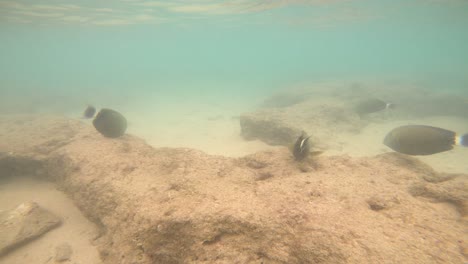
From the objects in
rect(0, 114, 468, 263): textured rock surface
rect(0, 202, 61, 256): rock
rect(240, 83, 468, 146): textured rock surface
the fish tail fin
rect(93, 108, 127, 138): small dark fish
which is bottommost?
rect(240, 83, 468, 146): textured rock surface

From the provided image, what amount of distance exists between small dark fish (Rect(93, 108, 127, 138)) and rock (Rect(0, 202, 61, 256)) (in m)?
2.03

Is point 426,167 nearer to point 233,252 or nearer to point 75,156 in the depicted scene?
point 233,252

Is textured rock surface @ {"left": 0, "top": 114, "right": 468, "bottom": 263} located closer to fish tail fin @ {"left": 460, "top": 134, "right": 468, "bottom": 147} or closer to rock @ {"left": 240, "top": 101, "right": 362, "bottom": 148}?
fish tail fin @ {"left": 460, "top": 134, "right": 468, "bottom": 147}

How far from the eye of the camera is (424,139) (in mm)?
4070

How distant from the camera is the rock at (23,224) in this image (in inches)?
139

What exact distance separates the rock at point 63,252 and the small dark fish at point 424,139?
A: 18.8 feet

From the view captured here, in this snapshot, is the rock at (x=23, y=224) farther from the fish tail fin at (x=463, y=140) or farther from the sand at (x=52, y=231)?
the fish tail fin at (x=463, y=140)

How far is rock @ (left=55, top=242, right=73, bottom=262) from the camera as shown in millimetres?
3408

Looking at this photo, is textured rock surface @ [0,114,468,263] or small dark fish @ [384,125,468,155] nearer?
textured rock surface @ [0,114,468,263]

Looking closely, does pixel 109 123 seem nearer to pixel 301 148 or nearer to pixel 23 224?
pixel 23 224

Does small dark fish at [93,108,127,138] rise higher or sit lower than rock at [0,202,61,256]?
higher

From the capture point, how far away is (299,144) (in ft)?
11.8

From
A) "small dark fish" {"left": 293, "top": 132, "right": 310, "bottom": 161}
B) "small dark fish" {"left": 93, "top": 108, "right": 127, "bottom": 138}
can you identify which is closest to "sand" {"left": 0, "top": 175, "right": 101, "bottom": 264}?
"small dark fish" {"left": 93, "top": 108, "right": 127, "bottom": 138}

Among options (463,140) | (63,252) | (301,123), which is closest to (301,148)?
(463,140)
